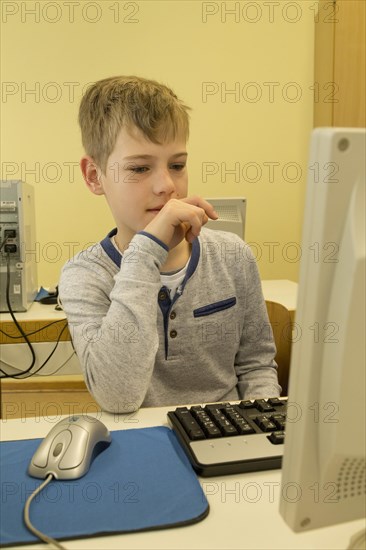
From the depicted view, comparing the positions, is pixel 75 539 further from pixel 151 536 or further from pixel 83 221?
pixel 83 221

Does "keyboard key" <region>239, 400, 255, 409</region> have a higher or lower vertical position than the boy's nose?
lower

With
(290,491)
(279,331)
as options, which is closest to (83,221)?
(279,331)

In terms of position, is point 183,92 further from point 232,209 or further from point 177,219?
point 177,219

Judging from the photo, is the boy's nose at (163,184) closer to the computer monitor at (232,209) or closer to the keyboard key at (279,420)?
the keyboard key at (279,420)

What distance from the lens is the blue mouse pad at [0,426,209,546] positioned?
0.49 metres

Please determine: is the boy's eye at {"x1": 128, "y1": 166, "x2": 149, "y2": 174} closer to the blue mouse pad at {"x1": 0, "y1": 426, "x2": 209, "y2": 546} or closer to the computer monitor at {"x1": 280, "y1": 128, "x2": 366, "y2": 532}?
the blue mouse pad at {"x1": 0, "y1": 426, "x2": 209, "y2": 546}

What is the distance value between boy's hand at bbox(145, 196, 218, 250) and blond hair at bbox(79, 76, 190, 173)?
0.16 metres

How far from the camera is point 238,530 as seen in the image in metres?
0.49

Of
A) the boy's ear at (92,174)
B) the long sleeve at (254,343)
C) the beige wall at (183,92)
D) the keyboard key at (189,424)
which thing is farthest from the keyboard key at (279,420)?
the beige wall at (183,92)

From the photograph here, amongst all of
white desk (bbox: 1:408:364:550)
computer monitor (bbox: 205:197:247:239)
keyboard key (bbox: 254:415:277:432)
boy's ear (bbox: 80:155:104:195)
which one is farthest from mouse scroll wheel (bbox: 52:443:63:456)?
computer monitor (bbox: 205:197:247:239)

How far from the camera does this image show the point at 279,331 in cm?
147

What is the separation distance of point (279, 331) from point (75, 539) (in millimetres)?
1067

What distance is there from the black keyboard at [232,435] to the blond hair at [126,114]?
519 mm

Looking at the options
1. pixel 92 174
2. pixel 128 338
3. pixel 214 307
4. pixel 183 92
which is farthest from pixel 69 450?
pixel 183 92
